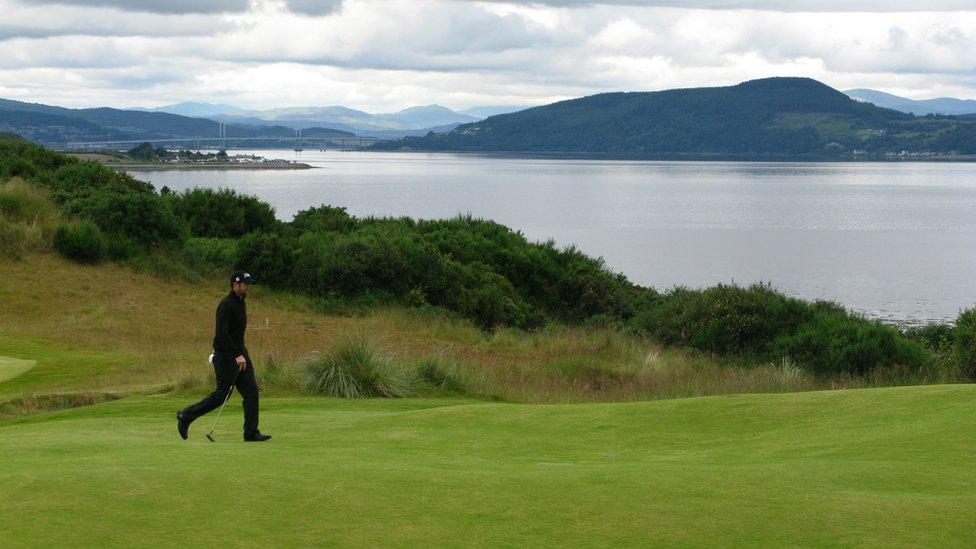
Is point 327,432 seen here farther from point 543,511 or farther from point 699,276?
point 699,276

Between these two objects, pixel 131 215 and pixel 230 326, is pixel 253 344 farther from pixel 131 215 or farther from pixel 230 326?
pixel 230 326

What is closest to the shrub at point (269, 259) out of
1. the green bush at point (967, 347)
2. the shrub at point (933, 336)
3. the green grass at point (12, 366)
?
the green grass at point (12, 366)

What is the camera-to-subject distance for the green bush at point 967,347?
68.4ft

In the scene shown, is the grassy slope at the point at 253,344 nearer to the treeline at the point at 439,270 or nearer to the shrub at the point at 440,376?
the shrub at the point at 440,376

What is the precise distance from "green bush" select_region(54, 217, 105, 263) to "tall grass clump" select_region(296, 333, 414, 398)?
19.2 m

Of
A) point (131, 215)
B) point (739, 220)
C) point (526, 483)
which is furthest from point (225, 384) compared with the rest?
point (739, 220)

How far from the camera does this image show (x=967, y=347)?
2141 centimetres

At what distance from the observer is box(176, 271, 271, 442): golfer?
10.8m

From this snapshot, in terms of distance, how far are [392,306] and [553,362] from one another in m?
12.4

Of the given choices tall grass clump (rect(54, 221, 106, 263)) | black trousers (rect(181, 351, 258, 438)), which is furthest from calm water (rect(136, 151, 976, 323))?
black trousers (rect(181, 351, 258, 438))

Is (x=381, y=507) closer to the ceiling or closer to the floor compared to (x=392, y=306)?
closer to the ceiling

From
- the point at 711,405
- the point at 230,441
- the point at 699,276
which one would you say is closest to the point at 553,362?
the point at 711,405

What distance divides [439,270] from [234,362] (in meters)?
25.3

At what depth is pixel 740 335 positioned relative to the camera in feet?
86.7
